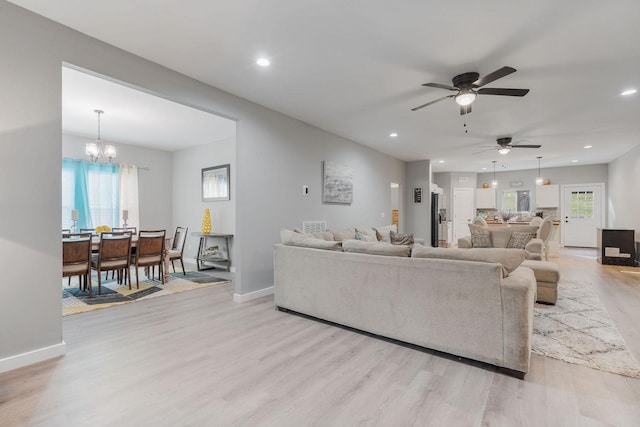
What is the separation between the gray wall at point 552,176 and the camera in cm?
955

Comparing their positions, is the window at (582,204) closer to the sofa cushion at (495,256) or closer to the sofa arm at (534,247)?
the sofa arm at (534,247)

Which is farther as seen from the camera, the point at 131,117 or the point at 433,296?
the point at 131,117

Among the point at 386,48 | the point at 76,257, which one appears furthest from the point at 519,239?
the point at 76,257

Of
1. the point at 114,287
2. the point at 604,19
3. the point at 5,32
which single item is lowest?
the point at 114,287

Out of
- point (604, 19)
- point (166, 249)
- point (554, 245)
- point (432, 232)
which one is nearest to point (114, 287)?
point (166, 249)

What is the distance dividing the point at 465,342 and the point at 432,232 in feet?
23.0

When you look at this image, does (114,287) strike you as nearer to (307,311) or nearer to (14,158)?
(14,158)

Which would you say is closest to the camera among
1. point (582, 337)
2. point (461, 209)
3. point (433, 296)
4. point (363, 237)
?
point (433, 296)

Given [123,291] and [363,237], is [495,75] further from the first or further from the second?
[123,291]

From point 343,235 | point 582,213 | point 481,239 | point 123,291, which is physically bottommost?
point 123,291

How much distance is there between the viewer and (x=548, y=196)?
1023cm

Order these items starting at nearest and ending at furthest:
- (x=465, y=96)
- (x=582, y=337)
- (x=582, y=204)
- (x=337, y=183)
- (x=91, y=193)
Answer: (x=582, y=337)
(x=465, y=96)
(x=337, y=183)
(x=91, y=193)
(x=582, y=204)

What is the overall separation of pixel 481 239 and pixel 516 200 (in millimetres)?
7064

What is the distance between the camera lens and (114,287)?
4.70m
